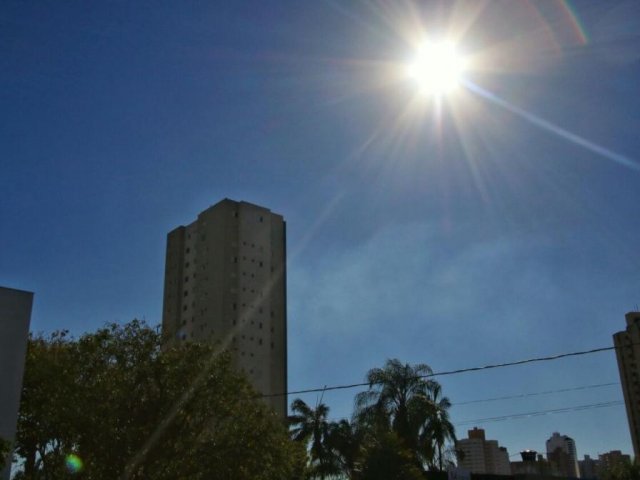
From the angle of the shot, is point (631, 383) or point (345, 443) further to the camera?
point (631, 383)

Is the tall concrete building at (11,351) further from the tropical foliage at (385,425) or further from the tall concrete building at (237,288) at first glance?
the tall concrete building at (237,288)

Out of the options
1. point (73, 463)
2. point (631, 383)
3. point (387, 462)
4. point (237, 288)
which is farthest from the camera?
point (631, 383)

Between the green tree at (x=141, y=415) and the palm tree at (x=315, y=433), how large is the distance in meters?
16.0

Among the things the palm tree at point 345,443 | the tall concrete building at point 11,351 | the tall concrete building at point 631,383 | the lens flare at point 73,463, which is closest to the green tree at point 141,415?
the lens flare at point 73,463

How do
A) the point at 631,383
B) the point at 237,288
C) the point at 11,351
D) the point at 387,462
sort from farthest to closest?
the point at 631,383, the point at 237,288, the point at 387,462, the point at 11,351

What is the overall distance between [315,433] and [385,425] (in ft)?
25.7

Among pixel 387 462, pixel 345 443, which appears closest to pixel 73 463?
pixel 387 462

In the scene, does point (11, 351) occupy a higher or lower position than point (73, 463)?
higher

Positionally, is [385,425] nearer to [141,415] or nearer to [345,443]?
[345,443]

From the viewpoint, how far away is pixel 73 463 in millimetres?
26000

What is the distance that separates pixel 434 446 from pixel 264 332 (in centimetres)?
6222

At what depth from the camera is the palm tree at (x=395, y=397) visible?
41.8 metres

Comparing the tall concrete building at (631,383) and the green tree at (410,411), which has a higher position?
the tall concrete building at (631,383)

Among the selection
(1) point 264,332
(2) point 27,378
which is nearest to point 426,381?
(2) point 27,378
